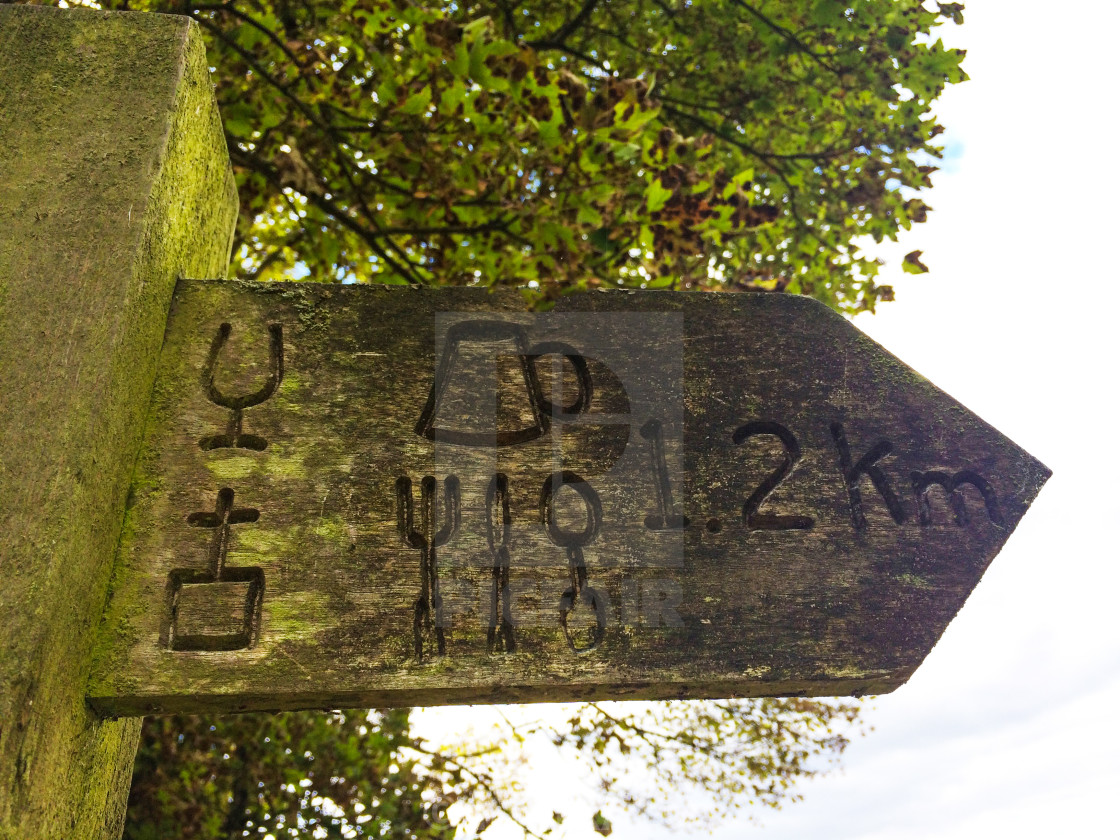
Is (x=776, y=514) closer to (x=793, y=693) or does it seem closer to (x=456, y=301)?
(x=793, y=693)

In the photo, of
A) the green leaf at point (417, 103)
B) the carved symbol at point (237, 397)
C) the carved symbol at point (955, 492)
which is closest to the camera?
the carved symbol at point (237, 397)

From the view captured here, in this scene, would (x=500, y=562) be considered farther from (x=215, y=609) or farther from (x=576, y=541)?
(x=215, y=609)

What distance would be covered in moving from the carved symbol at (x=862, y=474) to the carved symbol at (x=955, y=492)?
49 mm

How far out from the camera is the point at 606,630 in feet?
4.84

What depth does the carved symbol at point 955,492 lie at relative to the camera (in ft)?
5.37

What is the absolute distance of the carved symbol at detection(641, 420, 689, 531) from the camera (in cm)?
156

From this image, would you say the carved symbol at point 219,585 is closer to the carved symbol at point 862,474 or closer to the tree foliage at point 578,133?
the carved symbol at point 862,474

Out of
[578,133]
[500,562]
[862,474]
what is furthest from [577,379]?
[578,133]

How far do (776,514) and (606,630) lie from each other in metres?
0.41

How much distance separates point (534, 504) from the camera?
1.55 m

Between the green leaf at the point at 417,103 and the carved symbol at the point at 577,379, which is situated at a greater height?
the green leaf at the point at 417,103

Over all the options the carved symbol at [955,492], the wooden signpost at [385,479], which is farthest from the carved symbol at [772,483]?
the carved symbol at [955,492]

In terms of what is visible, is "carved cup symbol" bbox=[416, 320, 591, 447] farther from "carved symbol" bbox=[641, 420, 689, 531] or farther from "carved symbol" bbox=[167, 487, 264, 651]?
"carved symbol" bbox=[167, 487, 264, 651]

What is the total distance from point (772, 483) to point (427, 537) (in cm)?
69
